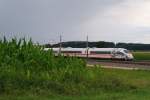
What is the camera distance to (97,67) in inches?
752

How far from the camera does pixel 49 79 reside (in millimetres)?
15688

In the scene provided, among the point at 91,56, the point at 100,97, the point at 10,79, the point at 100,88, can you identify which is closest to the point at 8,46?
the point at 10,79

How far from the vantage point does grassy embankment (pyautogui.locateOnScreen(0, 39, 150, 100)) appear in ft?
46.4

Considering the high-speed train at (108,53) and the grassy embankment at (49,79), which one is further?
the high-speed train at (108,53)

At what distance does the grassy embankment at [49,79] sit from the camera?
1414 centimetres

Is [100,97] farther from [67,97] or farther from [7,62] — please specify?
[7,62]

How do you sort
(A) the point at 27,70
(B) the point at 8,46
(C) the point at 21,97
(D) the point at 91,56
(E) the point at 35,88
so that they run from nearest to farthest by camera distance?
1. (C) the point at 21,97
2. (E) the point at 35,88
3. (A) the point at 27,70
4. (B) the point at 8,46
5. (D) the point at 91,56

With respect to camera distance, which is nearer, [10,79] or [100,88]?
[10,79]

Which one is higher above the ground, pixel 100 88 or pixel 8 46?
pixel 8 46

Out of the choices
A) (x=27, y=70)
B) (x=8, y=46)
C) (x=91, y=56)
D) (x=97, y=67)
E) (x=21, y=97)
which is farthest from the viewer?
(x=91, y=56)

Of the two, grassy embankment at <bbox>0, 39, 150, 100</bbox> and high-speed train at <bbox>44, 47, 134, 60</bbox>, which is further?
high-speed train at <bbox>44, 47, 134, 60</bbox>

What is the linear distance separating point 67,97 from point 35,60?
3637mm

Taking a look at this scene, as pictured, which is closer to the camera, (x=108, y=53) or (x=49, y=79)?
(x=49, y=79)

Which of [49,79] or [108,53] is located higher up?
[49,79]
